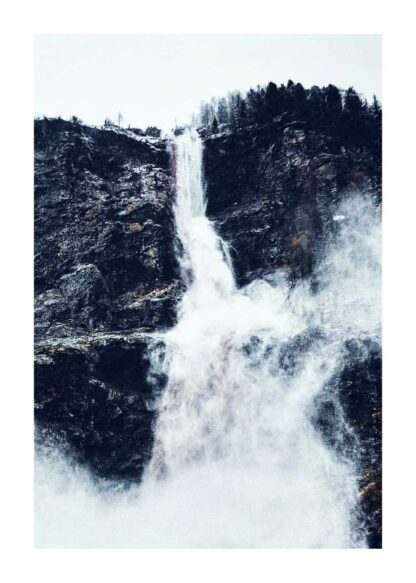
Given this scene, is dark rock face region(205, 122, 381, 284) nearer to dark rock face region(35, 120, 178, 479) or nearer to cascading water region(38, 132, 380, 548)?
cascading water region(38, 132, 380, 548)

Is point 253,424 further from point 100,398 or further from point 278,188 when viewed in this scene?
point 278,188

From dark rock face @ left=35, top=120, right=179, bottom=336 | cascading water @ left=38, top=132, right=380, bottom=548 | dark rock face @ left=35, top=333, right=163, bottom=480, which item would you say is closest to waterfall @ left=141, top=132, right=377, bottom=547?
cascading water @ left=38, top=132, right=380, bottom=548

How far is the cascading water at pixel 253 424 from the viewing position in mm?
5281

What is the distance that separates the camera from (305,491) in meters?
5.39

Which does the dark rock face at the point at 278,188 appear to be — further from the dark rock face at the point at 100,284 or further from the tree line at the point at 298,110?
the dark rock face at the point at 100,284

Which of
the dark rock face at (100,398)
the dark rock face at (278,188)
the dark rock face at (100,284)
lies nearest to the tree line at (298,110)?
the dark rock face at (278,188)

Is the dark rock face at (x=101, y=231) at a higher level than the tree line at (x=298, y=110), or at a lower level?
lower

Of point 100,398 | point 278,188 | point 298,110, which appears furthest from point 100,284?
point 298,110

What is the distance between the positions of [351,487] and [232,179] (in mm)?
3852

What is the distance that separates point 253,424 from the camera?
5637mm

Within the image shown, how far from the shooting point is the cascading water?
5281mm

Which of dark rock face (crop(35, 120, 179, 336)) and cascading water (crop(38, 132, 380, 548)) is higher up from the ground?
dark rock face (crop(35, 120, 179, 336))
